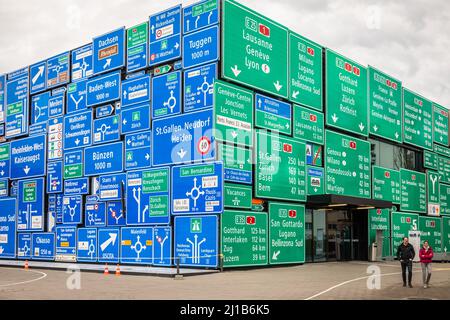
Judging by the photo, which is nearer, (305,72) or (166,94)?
(166,94)

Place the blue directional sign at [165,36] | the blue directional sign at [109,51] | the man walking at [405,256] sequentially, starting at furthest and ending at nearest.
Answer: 1. the blue directional sign at [109,51]
2. the blue directional sign at [165,36]
3. the man walking at [405,256]

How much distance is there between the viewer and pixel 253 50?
3108 centimetres

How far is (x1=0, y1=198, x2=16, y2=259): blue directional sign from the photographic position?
133 feet

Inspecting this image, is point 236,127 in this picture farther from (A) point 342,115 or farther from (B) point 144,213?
(A) point 342,115

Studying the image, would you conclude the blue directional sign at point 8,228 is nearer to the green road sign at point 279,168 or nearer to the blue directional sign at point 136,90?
the blue directional sign at point 136,90

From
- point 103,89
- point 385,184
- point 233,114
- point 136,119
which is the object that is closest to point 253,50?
point 233,114

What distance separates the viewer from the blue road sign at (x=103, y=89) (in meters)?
35.0

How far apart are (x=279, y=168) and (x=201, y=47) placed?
780cm

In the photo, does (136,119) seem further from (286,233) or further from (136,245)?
(286,233)

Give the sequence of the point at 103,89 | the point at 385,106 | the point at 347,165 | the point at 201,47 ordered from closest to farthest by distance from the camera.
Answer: the point at 201,47 → the point at 103,89 → the point at 347,165 → the point at 385,106

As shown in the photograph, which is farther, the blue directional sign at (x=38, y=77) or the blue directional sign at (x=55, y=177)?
the blue directional sign at (x=38, y=77)

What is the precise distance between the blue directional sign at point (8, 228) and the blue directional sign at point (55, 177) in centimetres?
418

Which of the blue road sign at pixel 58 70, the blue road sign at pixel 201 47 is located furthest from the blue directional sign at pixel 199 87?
the blue road sign at pixel 58 70

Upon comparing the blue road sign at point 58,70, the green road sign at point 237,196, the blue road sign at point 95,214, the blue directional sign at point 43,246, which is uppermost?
the blue road sign at point 58,70
